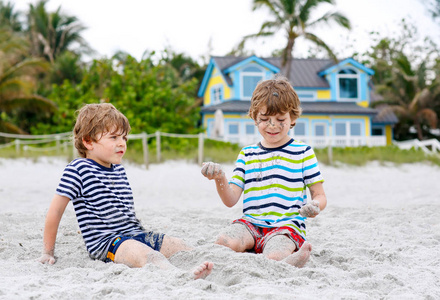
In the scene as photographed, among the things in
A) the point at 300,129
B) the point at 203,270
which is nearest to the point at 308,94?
the point at 300,129

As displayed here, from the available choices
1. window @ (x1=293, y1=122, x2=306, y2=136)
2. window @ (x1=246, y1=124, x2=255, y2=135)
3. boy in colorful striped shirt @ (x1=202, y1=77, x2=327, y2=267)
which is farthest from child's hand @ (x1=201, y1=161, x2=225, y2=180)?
window @ (x1=293, y1=122, x2=306, y2=136)

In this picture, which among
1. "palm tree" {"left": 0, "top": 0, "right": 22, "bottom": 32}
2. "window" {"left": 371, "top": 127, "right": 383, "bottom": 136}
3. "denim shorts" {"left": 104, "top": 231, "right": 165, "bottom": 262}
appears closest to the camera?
"denim shorts" {"left": 104, "top": 231, "right": 165, "bottom": 262}

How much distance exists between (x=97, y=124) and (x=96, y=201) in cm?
44

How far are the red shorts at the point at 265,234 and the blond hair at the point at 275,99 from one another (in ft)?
2.28

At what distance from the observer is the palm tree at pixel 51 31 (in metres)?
25.1

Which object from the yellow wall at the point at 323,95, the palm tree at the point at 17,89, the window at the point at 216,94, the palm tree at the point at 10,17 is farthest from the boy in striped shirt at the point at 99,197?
the palm tree at the point at 10,17

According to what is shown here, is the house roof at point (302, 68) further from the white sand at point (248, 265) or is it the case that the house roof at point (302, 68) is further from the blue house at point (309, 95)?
the white sand at point (248, 265)

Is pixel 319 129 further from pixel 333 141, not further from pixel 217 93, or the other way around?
pixel 217 93

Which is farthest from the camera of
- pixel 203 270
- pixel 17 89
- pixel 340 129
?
pixel 340 129

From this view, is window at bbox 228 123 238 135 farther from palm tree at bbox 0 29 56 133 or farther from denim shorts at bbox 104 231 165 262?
denim shorts at bbox 104 231 165 262

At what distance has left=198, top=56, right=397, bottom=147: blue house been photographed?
61.7ft

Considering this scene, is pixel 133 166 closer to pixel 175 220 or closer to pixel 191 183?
pixel 191 183

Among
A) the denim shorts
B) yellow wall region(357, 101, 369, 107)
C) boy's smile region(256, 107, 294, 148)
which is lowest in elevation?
the denim shorts

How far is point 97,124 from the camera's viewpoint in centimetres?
271
